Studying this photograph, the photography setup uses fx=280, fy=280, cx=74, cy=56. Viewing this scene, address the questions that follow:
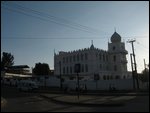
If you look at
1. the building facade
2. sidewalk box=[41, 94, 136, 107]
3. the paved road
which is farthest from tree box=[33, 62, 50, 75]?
the paved road

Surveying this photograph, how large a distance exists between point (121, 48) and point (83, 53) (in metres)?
16.2

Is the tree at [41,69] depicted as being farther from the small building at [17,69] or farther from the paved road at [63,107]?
the paved road at [63,107]

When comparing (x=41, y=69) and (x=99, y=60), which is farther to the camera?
(x=41, y=69)

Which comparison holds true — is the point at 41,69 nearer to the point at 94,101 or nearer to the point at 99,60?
the point at 99,60

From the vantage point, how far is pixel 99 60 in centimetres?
10600

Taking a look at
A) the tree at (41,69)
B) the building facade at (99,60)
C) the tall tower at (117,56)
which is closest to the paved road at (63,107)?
the building facade at (99,60)

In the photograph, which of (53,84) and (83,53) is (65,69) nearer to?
(83,53)

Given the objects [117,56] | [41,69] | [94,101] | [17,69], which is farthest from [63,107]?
[41,69]

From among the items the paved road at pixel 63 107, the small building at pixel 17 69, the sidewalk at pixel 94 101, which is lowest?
the paved road at pixel 63 107

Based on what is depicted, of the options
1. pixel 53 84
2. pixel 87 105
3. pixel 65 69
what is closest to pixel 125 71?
pixel 65 69

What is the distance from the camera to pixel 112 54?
113 m

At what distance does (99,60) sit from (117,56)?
9954 mm

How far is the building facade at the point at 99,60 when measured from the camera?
104 metres

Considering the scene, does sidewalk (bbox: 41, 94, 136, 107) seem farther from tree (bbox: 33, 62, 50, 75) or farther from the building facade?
tree (bbox: 33, 62, 50, 75)
